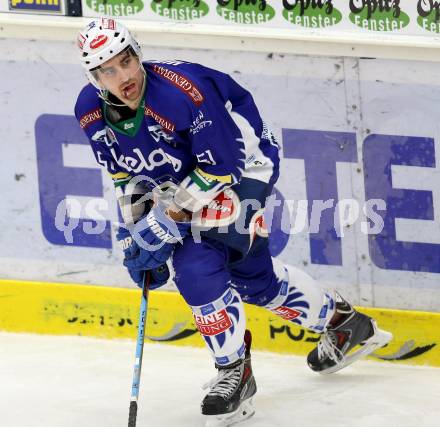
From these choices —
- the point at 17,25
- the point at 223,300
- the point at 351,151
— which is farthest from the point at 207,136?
the point at 17,25

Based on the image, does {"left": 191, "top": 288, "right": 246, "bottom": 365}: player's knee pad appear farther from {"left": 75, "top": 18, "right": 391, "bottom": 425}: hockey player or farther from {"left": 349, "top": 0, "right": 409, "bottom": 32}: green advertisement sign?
{"left": 349, "top": 0, "right": 409, "bottom": 32}: green advertisement sign

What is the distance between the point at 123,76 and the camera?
3295 mm

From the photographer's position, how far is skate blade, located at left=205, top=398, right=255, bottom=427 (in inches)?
139

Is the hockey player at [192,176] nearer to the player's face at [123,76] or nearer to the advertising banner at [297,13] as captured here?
the player's face at [123,76]

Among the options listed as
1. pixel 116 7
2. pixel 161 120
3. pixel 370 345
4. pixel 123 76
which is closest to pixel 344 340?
pixel 370 345

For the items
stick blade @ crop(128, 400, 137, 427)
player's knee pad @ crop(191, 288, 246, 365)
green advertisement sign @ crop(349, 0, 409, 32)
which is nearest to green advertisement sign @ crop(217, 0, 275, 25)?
green advertisement sign @ crop(349, 0, 409, 32)

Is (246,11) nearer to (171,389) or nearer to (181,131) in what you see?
(181,131)

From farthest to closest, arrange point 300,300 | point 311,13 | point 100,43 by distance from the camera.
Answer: point 311,13 → point 300,300 → point 100,43

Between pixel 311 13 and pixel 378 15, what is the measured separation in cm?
24

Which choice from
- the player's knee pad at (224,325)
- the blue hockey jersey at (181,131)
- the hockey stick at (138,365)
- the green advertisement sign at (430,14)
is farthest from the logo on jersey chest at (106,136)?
the green advertisement sign at (430,14)

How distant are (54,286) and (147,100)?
58.1 inches

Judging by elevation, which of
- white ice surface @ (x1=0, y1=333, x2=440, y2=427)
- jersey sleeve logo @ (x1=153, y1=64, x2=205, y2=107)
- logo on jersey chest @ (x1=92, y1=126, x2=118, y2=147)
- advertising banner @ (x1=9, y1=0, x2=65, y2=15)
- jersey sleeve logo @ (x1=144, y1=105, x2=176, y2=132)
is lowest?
white ice surface @ (x1=0, y1=333, x2=440, y2=427)

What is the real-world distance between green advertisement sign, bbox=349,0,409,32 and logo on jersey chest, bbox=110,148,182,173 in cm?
108

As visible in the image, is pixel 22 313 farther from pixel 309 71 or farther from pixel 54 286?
pixel 309 71
